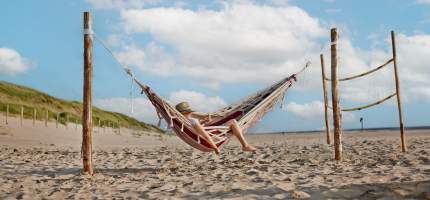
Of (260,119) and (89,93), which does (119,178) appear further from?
(260,119)

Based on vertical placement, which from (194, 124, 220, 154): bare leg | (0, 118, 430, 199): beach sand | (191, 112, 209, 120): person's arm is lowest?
(0, 118, 430, 199): beach sand

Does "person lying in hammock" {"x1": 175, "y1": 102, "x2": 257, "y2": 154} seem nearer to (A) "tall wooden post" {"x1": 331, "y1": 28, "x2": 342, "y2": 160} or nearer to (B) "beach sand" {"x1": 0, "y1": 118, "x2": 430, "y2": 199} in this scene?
(B) "beach sand" {"x1": 0, "y1": 118, "x2": 430, "y2": 199}

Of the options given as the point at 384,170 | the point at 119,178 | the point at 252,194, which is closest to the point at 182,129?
the point at 119,178

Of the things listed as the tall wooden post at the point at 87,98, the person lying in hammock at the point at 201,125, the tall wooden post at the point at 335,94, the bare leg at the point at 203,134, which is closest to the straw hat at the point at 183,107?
the person lying in hammock at the point at 201,125

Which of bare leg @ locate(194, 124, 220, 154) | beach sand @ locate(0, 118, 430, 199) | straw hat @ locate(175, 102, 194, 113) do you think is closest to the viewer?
beach sand @ locate(0, 118, 430, 199)

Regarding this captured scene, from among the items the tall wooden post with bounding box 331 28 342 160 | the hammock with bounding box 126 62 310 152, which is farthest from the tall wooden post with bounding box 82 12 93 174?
the tall wooden post with bounding box 331 28 342 160

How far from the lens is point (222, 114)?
6.07m

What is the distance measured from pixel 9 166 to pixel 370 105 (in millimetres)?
5142

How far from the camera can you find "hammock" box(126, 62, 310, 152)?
5414 mm

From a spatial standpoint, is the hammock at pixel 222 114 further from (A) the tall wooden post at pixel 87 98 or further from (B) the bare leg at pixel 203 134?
(A) the tall wooden post at pixel 87 98

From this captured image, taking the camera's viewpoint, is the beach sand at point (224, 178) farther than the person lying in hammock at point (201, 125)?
No

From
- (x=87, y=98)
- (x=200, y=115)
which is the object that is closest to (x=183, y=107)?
(x=200, y=115)

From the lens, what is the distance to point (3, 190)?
15.0 feet

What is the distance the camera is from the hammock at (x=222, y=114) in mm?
5414
